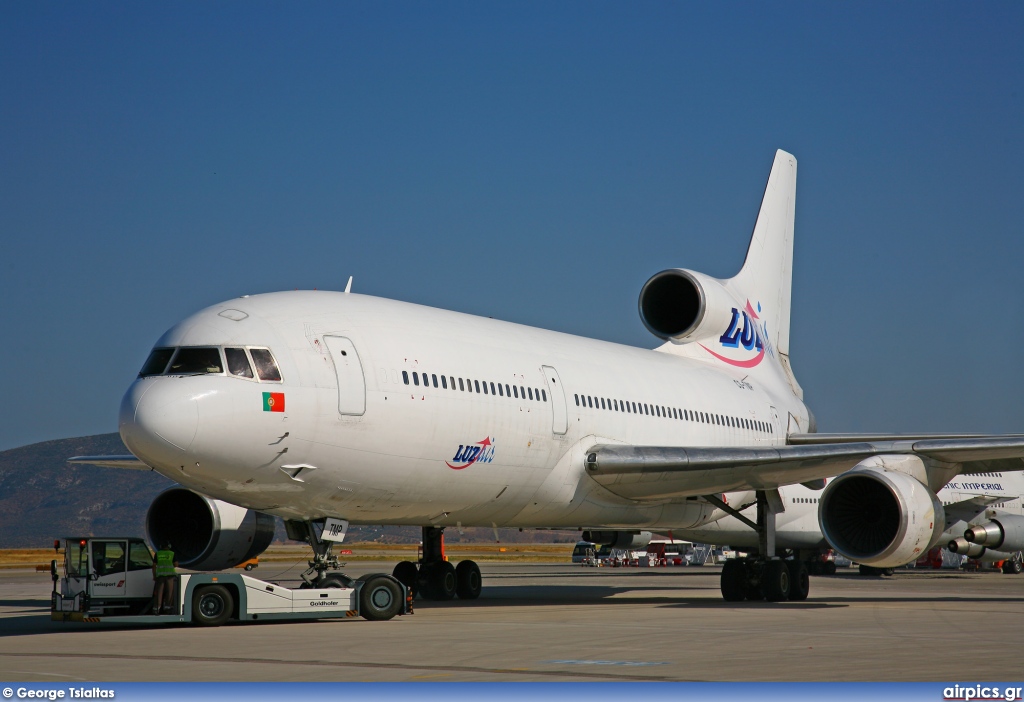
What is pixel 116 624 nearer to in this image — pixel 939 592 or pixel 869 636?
pixel 869 636

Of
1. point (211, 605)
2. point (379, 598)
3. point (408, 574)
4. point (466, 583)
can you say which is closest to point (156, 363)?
point (211, 605)

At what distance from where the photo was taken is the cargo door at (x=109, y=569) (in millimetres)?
14727

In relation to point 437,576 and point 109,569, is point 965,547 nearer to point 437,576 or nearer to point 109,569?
point 437,576

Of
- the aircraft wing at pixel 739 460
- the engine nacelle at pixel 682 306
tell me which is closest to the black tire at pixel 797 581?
the aircraft wing at pixel 739 460

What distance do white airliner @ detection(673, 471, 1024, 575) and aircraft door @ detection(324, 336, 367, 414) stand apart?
50.9ft

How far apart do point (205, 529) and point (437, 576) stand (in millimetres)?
4293

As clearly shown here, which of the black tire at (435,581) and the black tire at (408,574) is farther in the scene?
the black tire at (408,574)

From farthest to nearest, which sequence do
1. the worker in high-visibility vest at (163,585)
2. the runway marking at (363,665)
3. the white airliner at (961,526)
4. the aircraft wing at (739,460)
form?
the white airliner at (961,526), the aircraft wing at (739,460), the worker in high-visibility vest at (163,585), the runway marking at (363,665)

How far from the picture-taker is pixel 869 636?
492 inches

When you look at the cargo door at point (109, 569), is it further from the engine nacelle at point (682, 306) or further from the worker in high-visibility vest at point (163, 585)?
the engine nacelle at point (682, 306)

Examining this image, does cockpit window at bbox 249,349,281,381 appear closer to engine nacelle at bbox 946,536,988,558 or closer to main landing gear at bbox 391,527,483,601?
main landing gear at bbox 391,527,483,601

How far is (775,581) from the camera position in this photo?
66.4ft

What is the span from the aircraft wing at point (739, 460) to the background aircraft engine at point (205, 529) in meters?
5.48

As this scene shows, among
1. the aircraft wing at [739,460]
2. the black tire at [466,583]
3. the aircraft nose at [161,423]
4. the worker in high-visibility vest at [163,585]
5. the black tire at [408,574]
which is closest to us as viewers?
Result: the aircraft nose at [161,423]
